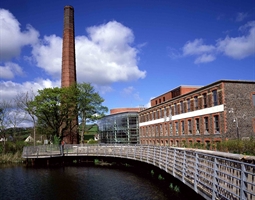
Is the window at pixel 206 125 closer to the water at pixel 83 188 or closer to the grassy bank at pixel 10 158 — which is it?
the water at pixel 83 188

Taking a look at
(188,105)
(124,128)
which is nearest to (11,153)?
(188,105)

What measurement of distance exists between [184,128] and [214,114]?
6564mm

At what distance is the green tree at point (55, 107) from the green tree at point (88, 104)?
176 centimetres

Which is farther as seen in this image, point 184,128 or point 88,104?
point 88,104

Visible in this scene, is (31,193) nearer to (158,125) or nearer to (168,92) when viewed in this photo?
(158,125)

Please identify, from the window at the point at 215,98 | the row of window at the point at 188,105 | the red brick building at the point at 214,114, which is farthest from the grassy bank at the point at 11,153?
the window at the point at 215,98

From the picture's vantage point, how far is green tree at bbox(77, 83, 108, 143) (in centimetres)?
4109

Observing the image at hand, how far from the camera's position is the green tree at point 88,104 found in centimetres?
4109

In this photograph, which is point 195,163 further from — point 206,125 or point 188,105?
point 188,105

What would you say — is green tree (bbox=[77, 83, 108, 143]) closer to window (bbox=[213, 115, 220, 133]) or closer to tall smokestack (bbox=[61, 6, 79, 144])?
tall smokestack (bbox=[61, 6, 79, 144])

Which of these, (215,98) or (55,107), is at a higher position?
(55,107)

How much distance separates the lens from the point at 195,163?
374 inches

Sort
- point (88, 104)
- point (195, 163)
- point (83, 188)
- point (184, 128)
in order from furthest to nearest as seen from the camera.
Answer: point (88, 104)
point (184, 128)
point (83, 188)
point (195, 163)

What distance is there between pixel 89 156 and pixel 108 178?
416 inches
